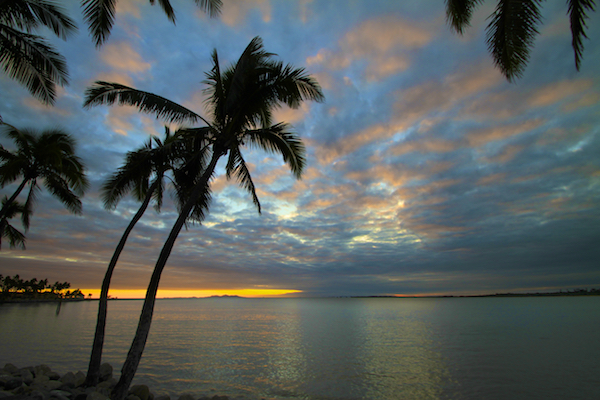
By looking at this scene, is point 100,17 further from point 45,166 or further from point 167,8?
point 45,166

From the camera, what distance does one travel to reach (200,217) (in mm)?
10633

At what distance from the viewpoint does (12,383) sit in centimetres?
898

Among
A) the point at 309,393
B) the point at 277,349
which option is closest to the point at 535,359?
the point at 309,393

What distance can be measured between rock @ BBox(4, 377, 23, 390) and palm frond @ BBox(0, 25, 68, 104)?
8772 millimetres

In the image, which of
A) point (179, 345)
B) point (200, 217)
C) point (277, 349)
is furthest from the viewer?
point (179, 345)

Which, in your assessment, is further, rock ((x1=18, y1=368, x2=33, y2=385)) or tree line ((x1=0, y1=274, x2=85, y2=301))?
tree line ((x1=0, y1=274, x2=85, y2=301))

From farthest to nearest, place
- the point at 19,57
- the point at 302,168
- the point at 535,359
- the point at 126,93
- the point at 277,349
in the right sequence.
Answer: the point at 277,349, the point at 535,359, the point at 302,168, the point at 126,93, the point at 19,57

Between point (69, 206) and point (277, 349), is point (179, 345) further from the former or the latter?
point (69, 206)

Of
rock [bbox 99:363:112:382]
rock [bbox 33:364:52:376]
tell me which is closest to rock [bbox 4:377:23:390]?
rock [bbox 99:363:112:382]

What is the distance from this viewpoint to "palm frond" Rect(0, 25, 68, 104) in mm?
7148

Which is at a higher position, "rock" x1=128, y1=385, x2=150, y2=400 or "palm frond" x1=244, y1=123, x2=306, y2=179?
"palm frond" x1=244, y1=123, x2=306, y2=179

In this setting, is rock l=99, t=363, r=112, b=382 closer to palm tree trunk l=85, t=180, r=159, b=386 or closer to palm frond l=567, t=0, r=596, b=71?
palm tree trunk l=85, t=180, r=159, b=386

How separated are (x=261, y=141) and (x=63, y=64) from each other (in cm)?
587

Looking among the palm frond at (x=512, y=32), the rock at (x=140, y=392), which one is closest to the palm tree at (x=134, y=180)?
the rock at (x=140, y=392)
